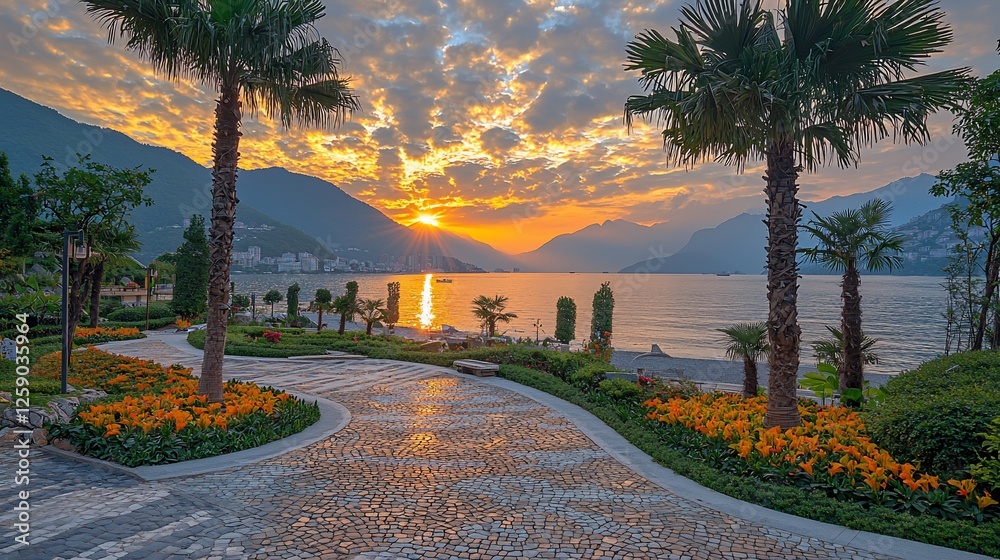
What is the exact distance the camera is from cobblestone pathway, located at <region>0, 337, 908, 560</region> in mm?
4496

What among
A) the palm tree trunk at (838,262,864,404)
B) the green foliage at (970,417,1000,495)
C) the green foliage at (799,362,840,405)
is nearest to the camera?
the green foliage at (970,417,1000,495)

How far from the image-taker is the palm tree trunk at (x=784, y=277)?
296 inches

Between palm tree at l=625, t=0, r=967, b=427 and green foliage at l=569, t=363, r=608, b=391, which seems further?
green foliage at l=569, t=363, r=608, b=391

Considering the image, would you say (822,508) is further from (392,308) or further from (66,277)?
(392,308)

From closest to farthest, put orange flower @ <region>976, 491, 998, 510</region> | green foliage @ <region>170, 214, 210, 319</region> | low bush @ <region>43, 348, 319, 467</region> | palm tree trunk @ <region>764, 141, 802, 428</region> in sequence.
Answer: orange flower @ <region>976, 491, 998, 510</region> → low bush @ <region>43, 348, 319, 467</region> → palm tree trunk @ <region>764, 141, 802, 428</region> → green foliage @ <region>170, 214, 210, 319</region>

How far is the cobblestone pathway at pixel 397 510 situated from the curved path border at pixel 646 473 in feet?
0.56

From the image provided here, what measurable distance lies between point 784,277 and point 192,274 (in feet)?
105

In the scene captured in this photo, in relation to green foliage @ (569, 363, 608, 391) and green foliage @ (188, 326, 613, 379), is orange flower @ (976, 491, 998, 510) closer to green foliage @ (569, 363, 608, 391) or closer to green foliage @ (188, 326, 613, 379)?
green foliage @ (569, 363, 608, 391)

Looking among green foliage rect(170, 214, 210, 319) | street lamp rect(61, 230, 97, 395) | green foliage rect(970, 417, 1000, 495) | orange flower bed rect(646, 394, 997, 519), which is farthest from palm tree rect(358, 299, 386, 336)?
green foliage rect(970, 417, 1000, 495)

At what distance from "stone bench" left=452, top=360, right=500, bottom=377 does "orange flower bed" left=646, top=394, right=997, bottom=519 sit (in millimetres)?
6711

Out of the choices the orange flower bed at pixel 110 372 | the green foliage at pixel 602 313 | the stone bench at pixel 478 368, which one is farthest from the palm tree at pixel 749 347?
the green foliage at pixel 602 313

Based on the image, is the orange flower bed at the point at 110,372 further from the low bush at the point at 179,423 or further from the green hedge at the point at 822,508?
the green hedge at the point at 822,508

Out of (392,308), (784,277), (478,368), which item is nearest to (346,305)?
(392,308)

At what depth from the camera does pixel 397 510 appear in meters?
5.35
